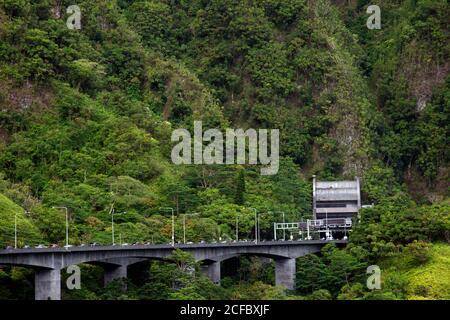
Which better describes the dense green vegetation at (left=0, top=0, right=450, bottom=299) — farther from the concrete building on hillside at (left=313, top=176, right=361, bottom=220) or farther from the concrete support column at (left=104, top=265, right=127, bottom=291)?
the concrete building on hillside at (left=313, top=176, right=361, bottom=220)

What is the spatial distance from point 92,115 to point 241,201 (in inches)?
803

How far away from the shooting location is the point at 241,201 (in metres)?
170

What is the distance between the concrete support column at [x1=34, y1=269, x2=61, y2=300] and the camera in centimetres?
12950

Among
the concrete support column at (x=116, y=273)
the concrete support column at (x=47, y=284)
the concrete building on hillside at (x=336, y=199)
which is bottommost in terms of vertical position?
the concrete support column at (x=47, y=284)

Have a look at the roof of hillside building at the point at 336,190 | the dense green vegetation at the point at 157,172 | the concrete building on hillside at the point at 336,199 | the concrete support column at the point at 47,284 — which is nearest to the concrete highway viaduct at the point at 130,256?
the concrete support column at the point at 47,284

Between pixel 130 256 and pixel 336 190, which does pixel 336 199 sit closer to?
pixel 336 190

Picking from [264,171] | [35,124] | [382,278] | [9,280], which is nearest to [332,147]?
[264,171]

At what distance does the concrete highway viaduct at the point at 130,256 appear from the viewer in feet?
424

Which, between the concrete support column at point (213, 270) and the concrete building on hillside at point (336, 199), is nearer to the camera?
the concrete support column at point (213, 270)

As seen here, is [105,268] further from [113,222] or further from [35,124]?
[35,124]

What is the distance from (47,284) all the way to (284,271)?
32.6 meters

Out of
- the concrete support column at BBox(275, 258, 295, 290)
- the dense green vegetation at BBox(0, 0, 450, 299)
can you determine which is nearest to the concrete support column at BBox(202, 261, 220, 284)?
the dense green vegetation at BBox(0, 0, 450, 299)

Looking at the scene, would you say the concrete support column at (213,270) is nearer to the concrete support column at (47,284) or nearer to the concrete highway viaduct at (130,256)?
the concrete highway viaduct at (130,256)

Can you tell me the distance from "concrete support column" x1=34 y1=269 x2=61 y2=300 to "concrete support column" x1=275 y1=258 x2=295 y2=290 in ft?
94.3
